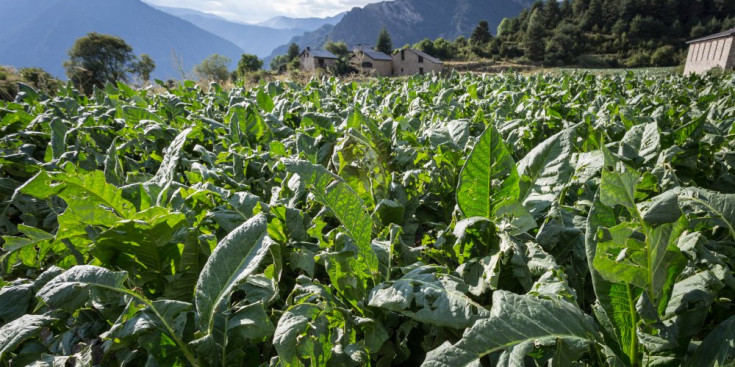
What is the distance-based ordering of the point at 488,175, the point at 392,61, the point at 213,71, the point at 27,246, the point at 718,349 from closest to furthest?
the point at 718,349
the point at 488,175
the point at 27,246
the point at 213,71
the point at 392,61

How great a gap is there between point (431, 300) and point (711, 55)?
5225cm

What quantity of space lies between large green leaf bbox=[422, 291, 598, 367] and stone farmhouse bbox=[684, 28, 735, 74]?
43342 mm

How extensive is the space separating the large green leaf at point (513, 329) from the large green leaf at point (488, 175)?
1.57 ft

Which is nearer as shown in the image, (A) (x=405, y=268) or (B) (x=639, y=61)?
(A) (x=405, y=268)

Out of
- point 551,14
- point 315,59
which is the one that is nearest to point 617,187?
point 315,59

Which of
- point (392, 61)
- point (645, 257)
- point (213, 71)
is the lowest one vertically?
point (645, 257)

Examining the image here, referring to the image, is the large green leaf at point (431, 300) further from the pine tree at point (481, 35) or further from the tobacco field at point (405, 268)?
the pine tree at point (481, 35)

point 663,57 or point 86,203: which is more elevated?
point 663,57

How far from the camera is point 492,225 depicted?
4.28ft

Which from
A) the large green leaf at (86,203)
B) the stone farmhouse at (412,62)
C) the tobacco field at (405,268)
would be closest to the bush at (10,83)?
the large green leaf at (86,203)

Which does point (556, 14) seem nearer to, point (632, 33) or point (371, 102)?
point (632, 33)

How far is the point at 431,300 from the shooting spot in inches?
41.4

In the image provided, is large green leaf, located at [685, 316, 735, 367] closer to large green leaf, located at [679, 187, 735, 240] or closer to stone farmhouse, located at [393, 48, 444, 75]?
large green leaf, located at [679, 187, 735, 240]

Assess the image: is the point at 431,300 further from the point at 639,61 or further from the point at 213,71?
the point at 639,61
